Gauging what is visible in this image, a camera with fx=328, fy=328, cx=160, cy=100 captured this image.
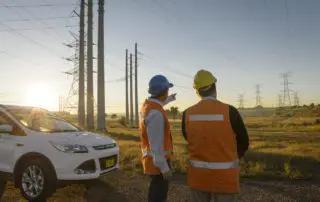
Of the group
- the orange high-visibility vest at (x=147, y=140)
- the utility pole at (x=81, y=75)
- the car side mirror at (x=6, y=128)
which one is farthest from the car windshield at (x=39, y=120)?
the utility pole at (x=81, y=75)

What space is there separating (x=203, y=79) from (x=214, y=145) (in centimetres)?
72

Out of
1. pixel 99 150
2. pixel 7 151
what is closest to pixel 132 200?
pixel 99 150

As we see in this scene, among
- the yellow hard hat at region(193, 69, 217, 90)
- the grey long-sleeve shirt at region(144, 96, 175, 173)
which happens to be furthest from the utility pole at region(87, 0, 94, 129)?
the yellow hard hat at region(193, 69, 217, 90)

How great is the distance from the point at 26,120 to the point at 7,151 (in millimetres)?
771

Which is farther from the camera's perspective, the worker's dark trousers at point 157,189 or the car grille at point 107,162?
the car grille at point 107,162

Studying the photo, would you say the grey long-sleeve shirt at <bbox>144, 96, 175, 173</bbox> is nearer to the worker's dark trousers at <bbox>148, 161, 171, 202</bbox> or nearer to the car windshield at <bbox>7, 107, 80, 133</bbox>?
the worker's dark trousers at <bbox>148, 161, 171, 202</bbox>

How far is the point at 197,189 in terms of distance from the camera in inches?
137

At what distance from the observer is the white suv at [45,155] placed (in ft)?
21.3

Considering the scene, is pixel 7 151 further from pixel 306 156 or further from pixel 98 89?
pixel 98 89

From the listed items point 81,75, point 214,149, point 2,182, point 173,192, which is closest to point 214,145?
point 214,149

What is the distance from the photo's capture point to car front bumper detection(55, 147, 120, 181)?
21.2ft

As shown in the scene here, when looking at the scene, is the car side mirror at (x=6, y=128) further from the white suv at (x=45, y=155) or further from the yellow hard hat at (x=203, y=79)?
the yellow hard hat at (x=203, y=79)

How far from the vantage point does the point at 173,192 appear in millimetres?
7207

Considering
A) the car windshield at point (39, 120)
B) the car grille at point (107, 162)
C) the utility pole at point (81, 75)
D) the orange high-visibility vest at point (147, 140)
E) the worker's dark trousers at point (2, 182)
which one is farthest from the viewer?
the utility pole at point (81, 75)
